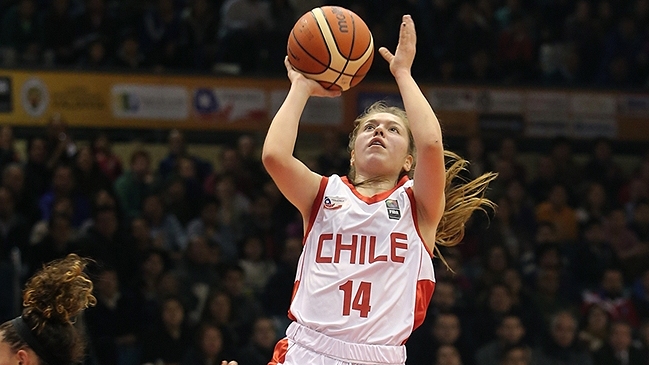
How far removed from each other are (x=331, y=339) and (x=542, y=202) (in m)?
8.47

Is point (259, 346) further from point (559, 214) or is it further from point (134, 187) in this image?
point (559, 214)

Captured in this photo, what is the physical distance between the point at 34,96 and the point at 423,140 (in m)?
9.00

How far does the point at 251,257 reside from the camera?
1061 centimetres

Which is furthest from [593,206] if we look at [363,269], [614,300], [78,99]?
[363,269]

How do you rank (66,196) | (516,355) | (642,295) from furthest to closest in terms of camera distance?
(642,295) < (66,196) < (516,355)

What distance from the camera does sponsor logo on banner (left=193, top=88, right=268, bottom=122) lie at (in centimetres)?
1334

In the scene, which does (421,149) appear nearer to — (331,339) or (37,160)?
(331,339)

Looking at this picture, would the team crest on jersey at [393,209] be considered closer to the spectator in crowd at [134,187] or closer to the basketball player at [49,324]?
the basketball player at [49,324]

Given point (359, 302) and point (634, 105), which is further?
point (634, 105)

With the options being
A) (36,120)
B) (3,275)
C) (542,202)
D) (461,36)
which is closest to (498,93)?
(461,36)

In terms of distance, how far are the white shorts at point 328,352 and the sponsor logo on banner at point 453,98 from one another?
945cm

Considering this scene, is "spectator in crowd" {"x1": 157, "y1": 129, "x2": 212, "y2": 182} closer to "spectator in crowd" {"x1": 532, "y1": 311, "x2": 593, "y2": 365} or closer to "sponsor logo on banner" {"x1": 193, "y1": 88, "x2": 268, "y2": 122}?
"sponsor logo on banner" {"x1": 193, "y1": 88, "x2": 268, "y2": 122}

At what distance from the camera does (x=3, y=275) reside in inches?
359

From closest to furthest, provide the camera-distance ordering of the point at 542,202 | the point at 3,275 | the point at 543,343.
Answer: the point at 3,275
the point at 543,343
the point at 542,202
